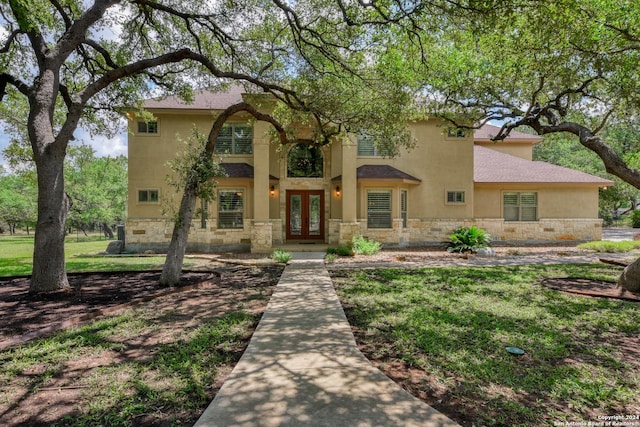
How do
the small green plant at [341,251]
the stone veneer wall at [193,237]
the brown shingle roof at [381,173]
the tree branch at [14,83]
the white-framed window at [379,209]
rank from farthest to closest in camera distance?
the white-framed window at [379,209], the stone veneer wall at [193,237], the brown shingle roof at [381,173], the small green plant at [341,251], the tree branch at [14,83]

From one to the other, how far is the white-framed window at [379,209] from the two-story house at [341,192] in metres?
0.05

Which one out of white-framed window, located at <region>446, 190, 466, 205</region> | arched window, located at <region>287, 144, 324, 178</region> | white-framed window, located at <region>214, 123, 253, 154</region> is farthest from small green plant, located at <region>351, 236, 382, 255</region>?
white-framed window, located at <region>214, 123, 253, 154</region>

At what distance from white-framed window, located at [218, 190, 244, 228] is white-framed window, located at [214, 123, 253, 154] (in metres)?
2.09

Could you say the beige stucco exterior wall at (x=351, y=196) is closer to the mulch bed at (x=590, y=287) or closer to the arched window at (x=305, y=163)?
the arched window at (x=305, y=163)

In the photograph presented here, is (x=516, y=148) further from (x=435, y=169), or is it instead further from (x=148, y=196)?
(x=148, y=196)

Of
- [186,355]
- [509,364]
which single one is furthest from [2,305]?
[509,364]

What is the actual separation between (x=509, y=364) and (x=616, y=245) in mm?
14597

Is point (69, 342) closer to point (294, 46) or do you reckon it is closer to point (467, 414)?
point (467, 414)

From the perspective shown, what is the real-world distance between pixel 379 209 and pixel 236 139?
750cm

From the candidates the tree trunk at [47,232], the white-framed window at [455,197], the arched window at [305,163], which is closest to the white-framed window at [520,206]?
the white-framed window at [455,197]

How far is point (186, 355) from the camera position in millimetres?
4016

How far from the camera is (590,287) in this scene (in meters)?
7.61

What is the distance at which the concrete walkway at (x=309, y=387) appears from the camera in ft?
8.85

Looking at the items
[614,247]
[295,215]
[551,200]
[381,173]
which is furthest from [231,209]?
[614,247]
